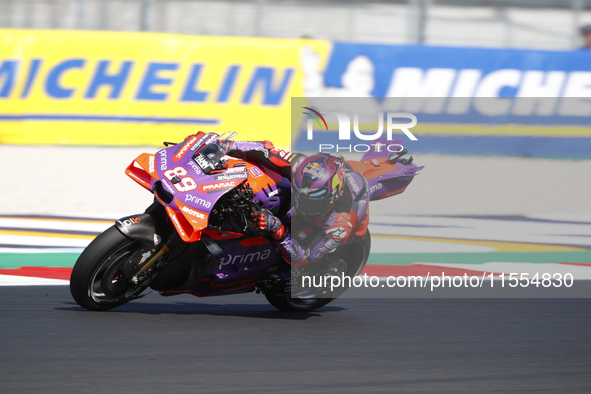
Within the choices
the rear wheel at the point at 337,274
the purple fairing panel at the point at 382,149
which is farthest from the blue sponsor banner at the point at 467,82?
the rear wheel at the point at 337,274

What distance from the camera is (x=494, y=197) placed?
11164 millimetres

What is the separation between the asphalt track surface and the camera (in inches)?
136

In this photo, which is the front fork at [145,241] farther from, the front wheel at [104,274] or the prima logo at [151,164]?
the prima logo at [151,164]

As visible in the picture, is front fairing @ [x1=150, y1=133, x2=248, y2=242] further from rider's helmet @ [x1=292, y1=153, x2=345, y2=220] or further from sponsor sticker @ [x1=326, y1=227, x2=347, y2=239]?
sponsor sticker @ [x1=326, y1=227, x2=347, y2=239]

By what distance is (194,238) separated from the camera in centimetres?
434

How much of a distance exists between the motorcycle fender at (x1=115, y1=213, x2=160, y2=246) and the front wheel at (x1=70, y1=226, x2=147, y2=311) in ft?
0.14

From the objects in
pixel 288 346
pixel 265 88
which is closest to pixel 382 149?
pixel 288 346

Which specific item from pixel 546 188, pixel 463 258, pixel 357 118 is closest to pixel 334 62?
pixel 357 118

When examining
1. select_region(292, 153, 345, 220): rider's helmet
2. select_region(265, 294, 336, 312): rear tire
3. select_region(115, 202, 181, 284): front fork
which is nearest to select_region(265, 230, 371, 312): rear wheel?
select_region(265, 294, 336, 312): rear tire

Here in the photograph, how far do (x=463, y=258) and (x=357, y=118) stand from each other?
4440 millimetres

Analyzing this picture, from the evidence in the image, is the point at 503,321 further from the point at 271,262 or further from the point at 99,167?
the point at 99,167

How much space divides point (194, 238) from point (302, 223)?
79cm

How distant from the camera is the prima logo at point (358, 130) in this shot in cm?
540

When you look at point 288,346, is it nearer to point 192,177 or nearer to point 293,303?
→ point 293,303
